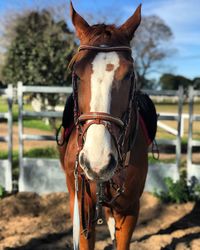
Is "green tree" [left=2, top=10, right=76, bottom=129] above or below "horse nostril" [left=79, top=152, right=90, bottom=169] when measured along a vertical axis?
above

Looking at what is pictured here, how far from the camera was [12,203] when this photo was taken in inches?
221

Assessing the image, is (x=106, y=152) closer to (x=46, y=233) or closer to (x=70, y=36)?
(x=46, y=233)

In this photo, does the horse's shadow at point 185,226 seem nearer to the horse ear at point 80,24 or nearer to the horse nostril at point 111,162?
the horse nostril at point 111,162

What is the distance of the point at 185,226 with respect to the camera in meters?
5.03

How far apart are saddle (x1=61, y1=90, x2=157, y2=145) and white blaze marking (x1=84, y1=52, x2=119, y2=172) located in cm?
119

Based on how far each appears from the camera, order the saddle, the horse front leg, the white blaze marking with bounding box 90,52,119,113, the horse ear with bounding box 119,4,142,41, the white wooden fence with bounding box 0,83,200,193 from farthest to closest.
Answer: the white wooden fence with bounding box 0,83,200,193
the saddle
the horse front leg
the horse ear with bounding box 119,4,142,41
the white blaze marking with bounding box 90,52,119,113

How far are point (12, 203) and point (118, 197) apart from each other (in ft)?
10.2

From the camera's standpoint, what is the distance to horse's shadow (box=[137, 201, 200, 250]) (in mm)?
4475

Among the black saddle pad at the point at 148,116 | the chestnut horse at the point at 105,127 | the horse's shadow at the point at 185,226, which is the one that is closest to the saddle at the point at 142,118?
the black saddle pad at the point at 148,116

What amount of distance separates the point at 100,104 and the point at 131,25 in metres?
0.83

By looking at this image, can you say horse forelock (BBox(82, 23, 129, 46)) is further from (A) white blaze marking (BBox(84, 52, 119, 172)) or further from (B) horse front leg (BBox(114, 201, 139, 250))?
(B) horse front leg (BBox(114, 201, 139, 250))

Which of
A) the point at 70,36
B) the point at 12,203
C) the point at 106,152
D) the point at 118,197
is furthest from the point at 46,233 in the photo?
the point at 70,36

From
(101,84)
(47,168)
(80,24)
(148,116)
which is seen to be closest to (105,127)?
(101,84)

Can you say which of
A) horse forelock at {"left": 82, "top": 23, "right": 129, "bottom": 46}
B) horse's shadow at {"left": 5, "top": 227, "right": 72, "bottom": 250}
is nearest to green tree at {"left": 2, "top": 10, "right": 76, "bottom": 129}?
horse's shadow at {"left": 5, "top": 227, "right": 72, "bottom": 250}
